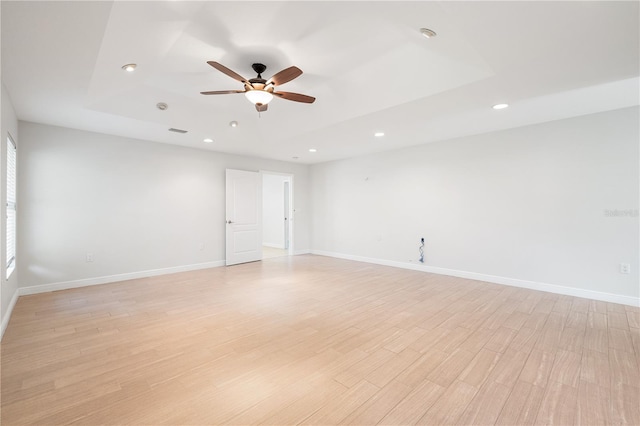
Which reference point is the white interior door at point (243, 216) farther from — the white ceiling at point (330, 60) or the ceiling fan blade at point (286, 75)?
the ceiling fan blade at point (286, 75)

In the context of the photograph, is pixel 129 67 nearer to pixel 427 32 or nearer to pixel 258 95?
pixel 258 95

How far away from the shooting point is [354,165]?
6984mm

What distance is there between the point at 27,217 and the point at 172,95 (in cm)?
286

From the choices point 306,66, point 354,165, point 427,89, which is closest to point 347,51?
point 306,66

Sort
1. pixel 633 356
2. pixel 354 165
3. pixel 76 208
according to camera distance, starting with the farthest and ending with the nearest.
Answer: pixel 354 165 < pixel 76 208 < pixel 633 356

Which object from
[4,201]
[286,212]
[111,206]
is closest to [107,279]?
[111,206]

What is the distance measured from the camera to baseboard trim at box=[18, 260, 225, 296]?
4168mm

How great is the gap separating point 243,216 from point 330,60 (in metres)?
4.38

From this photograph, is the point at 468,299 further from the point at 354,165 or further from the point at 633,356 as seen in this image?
the point at 354,165

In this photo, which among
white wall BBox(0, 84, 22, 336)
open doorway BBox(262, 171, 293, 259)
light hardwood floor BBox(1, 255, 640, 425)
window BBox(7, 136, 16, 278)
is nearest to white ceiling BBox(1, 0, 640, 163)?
white wall BBox(0, 84, 22, 336)

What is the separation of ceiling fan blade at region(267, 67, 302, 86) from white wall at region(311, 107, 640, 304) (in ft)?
12.5

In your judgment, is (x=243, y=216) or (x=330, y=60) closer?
(x=330, y=60)

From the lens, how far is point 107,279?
4.79m

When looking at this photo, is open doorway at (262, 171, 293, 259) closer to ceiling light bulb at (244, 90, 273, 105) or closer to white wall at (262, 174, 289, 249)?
white wall at (262, 174, 289, 249)
